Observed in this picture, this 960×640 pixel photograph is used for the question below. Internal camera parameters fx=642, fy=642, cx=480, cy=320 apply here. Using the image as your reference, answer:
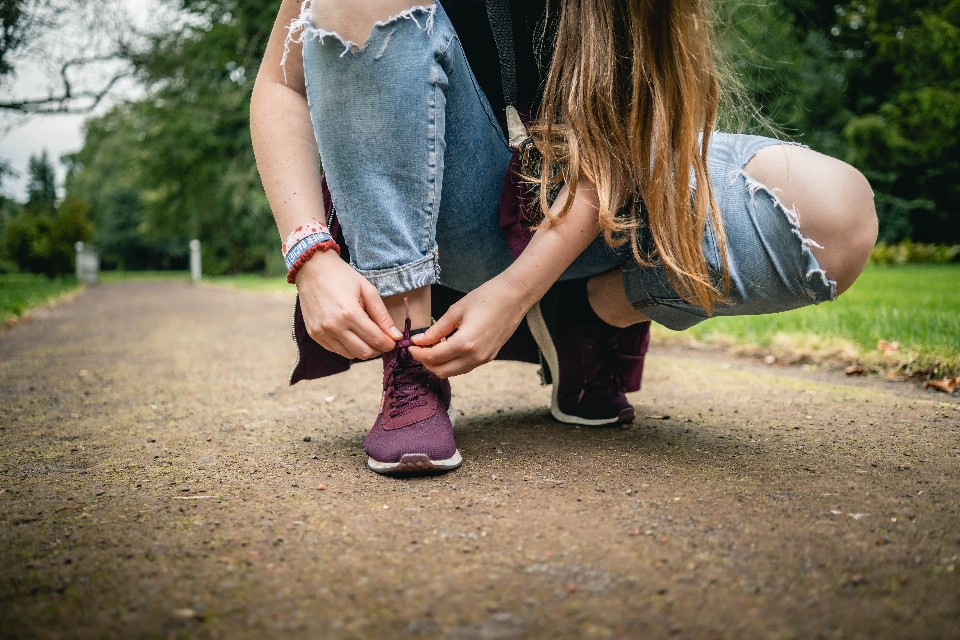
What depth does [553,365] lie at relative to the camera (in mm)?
1483

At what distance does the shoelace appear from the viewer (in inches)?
45.4

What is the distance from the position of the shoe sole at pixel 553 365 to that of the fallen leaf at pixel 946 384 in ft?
3.38

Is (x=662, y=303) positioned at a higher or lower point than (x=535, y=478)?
higher

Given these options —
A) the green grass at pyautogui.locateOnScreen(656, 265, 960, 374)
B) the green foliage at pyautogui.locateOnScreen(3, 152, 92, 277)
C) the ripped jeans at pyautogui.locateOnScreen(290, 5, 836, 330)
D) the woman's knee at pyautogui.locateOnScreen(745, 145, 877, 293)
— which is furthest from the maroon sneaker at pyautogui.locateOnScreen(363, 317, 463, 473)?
the green foliage at pyautogui.locateOnScreen(3, 152, 92, 277)

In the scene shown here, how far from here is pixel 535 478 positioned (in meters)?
1.09

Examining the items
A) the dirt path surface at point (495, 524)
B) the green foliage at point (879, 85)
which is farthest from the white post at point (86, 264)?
the dirt path surface at point (495, 524)

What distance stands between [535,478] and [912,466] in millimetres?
668

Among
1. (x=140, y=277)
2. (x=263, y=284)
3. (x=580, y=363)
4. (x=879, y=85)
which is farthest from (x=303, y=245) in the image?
(x=140, y=277)

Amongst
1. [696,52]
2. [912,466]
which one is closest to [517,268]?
[696,52]

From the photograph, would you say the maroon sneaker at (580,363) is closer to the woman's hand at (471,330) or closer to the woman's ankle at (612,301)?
the woman's ankle at (612,301)

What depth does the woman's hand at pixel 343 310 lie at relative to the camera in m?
A: 1.04

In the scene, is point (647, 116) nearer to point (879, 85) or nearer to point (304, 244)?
point (304, 244)

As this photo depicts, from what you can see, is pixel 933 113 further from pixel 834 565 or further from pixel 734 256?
pixel 834 565

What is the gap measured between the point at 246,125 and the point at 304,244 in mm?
15635
